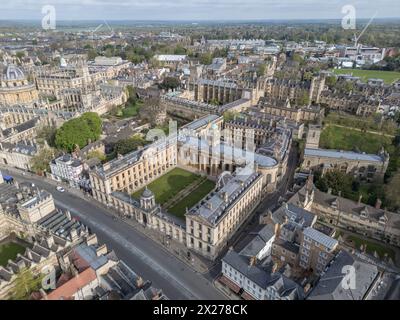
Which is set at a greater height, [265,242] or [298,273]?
[265,242]

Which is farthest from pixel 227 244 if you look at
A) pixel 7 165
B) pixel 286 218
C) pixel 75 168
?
pixel 7 165

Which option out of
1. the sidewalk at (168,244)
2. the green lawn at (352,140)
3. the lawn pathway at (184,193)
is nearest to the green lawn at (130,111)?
the sidewalk at (168,244)

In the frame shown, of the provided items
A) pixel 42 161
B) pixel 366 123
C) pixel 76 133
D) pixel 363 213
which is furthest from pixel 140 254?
pixel 366 123

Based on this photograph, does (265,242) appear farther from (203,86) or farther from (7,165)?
(203,86)

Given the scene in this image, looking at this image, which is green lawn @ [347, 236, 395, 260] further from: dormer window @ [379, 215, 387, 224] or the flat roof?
the flat roof

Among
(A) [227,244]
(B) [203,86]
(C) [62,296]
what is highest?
(B) [203,86]

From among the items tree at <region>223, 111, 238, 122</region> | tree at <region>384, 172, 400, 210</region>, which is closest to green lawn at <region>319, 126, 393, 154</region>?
tree at <region>384, 172, 400, 210</region>

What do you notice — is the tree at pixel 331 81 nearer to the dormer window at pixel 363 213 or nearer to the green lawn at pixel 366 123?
the green lawn at pixel 366 123
